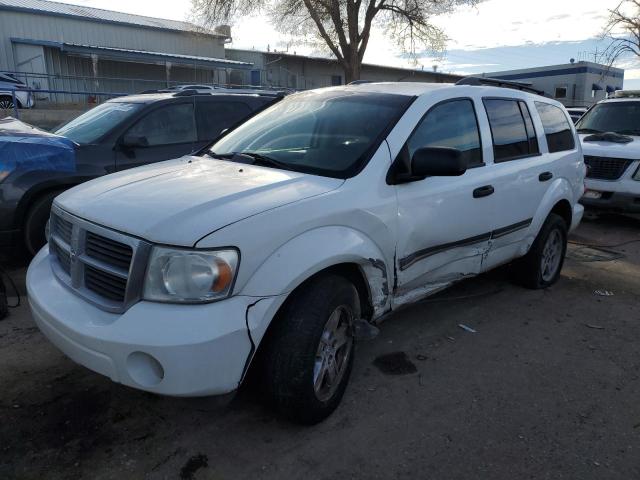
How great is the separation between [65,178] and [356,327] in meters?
3.57

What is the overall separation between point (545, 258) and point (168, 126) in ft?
13.9

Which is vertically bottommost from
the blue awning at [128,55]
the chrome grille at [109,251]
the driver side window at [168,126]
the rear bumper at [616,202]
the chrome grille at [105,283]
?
the rear bumper at [616,202]

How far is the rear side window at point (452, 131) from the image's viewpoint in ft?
11.1

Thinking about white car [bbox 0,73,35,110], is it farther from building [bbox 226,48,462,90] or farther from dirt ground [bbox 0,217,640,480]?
building [bbox 226,48,462,90]

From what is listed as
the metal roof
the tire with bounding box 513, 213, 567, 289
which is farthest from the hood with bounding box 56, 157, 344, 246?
the metal roof

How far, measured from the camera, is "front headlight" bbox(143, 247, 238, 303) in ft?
7.36

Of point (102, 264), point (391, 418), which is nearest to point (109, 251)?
point (102, 264)

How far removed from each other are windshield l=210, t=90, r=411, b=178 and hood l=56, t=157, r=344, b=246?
210mm

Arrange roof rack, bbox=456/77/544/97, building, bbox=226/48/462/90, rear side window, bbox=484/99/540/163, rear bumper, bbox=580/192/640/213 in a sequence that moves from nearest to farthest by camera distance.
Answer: rear side window, bbox=484/99/540/163
roof rack, bbox=456/77/544/97
rear bumper, bbox=580/192/640/213
building, bbox=226/48/462/90

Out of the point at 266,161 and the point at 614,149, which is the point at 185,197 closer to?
the point at 266,161

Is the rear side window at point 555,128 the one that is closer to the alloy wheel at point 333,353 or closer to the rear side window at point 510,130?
the rear side window at point 510,130

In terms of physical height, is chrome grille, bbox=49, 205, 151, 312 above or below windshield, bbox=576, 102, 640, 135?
below

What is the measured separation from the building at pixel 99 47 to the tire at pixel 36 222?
19.0 m

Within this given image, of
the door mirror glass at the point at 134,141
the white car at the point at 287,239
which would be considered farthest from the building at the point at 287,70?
the white car at the point at 287,239
